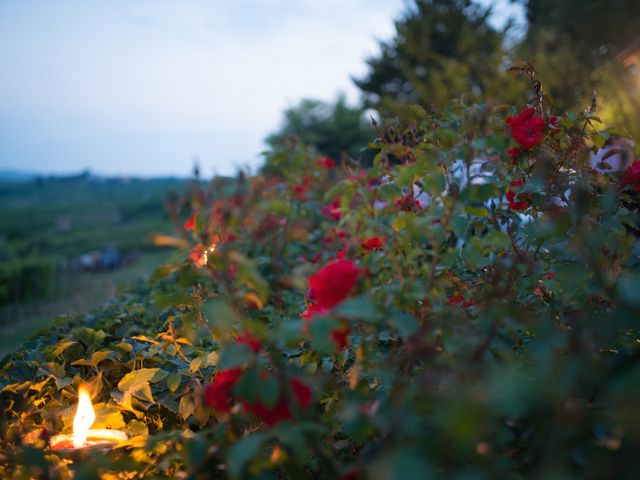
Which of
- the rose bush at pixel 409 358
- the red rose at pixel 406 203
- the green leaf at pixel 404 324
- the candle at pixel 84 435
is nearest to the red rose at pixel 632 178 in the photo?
the rose bush at pixel 409 358

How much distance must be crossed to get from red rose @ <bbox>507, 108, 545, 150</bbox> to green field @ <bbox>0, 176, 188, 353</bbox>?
105 cm

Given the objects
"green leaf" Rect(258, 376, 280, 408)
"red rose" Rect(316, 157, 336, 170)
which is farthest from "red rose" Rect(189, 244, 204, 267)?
"red rose" Rect(316, 157, 336, 170)

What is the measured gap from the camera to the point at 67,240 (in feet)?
77.2

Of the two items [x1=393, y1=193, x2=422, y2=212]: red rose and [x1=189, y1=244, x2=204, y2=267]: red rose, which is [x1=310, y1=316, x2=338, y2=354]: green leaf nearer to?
[x1=189, y1=244, x2=204, y2=267]: red rose

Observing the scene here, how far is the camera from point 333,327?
0.77 meters

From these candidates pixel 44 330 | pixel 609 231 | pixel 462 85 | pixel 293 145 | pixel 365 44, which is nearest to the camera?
pixel 609 231

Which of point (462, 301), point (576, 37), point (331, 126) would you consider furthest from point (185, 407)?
point (576, 37)

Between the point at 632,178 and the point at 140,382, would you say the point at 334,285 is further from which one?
the point at 632,178

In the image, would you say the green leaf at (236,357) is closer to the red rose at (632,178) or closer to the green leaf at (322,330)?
the green leaf at (322,330)

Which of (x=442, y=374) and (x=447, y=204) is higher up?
(x=447, y=204)

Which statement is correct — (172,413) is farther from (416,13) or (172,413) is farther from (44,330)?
(416,13)

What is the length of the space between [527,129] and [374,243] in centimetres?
64

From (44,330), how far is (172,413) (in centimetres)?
92

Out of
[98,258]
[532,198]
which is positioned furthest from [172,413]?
[98,258]
